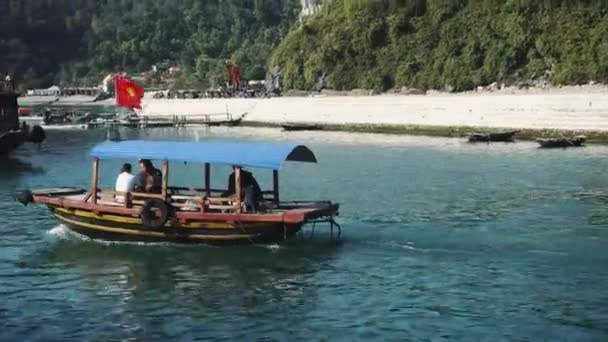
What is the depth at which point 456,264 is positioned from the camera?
74.4 ft

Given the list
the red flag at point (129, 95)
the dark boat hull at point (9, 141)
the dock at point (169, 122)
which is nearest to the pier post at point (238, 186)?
the dark boat hull at point (9, 141)

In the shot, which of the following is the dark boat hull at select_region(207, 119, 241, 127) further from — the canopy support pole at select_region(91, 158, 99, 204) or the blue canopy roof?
the canopy support pole at select_region(91, 158, 99, 204)

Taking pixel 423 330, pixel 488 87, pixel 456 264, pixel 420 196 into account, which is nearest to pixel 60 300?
pixel 423 330

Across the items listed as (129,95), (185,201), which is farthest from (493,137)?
(129,95)

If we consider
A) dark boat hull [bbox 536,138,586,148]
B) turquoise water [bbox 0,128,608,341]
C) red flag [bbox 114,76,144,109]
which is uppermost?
red flag [bbox 114,76,144,109]

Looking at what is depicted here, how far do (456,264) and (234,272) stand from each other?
5.50m

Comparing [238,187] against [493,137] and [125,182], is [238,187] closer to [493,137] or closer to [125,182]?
[125,182]

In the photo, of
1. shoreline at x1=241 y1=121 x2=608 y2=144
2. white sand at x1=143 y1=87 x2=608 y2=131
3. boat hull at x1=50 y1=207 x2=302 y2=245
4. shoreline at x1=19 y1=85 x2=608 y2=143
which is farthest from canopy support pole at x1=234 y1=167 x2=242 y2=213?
white sand at x1=143 y1=87 x2=608 y2=131

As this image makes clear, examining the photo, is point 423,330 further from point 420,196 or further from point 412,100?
point 412,100

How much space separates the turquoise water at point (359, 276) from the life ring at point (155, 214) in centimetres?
89

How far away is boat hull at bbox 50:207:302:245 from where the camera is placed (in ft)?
78.7

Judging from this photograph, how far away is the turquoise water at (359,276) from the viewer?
1786cm

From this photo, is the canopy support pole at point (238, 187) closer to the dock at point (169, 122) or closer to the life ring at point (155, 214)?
the life ring at point (155, 214)

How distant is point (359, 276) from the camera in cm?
2180
